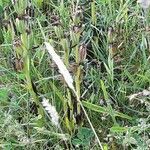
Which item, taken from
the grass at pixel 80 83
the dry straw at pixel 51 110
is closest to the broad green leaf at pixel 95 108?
the grass at pixel 80 83

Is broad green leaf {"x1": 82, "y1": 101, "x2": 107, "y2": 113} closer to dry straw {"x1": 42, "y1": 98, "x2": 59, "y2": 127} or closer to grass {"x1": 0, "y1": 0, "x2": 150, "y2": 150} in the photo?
grass {"x1": 0, "y1": 0, "x2": 150, "y2": 150}

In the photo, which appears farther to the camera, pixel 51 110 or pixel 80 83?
pixel 80 83

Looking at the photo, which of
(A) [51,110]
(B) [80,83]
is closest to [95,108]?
(B) [80,83]

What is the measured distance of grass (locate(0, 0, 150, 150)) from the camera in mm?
1370

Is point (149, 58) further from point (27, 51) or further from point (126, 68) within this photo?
point (27, 51)

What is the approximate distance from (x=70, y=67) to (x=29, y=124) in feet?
0.87

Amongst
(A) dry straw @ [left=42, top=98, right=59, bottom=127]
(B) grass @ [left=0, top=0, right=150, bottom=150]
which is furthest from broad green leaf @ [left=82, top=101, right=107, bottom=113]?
(A) dry straw @ [left=42, top=98, right=59, bottom=127]

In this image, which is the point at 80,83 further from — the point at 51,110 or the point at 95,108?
the point at 51,110

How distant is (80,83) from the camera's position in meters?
1.48

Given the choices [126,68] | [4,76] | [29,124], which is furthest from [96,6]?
[29,124]

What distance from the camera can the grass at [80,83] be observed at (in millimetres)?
1370

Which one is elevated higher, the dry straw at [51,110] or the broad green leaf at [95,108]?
the dry straw at [51,110]

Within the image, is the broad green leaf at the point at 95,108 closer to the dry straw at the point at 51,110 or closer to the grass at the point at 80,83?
the grass at the point at 80,83

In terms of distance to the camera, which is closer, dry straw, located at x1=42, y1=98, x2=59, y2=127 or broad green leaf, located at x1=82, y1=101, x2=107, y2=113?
dry straw, located at x1=42, y1=98, x2=59, y2=127
